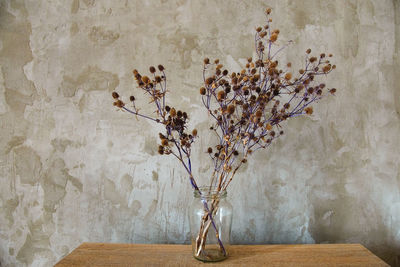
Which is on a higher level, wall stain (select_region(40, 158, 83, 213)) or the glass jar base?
wall stain (select_region(40, 158, 83, 213))

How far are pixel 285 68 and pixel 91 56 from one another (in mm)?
962

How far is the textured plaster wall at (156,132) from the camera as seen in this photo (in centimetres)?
136

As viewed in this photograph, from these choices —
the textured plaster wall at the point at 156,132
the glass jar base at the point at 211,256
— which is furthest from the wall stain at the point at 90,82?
the glass jar base at the point at 211,256

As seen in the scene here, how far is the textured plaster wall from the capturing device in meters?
1.36

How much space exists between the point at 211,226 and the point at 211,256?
0.11 m

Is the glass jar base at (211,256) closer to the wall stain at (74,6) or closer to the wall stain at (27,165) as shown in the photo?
the wall stain at (27,165)

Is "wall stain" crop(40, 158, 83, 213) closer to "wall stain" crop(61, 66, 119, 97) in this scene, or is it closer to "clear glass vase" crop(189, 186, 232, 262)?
"wall stain" crop(61, 66, 119, 97)

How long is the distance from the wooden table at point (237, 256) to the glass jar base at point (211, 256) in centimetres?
2

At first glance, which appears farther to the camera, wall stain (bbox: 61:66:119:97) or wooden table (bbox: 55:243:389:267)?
wall stain (bbox: 61:66:119:97)

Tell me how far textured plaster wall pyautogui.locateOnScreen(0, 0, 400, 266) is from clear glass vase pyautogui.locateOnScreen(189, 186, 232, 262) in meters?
0.30

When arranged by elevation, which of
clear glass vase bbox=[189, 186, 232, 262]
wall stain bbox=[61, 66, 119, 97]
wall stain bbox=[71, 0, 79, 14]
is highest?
wall stain bbox=[71, 0, 79, 14]

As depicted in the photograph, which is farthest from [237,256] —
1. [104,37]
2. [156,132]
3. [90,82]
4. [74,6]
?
[74,6]

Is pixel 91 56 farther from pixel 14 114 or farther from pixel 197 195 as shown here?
pixel 197 195

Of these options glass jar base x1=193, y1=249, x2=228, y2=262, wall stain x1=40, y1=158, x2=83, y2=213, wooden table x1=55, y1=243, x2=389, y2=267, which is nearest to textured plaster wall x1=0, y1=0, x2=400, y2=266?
wall stain x1=40, y1=158, x2=83, y2=213
